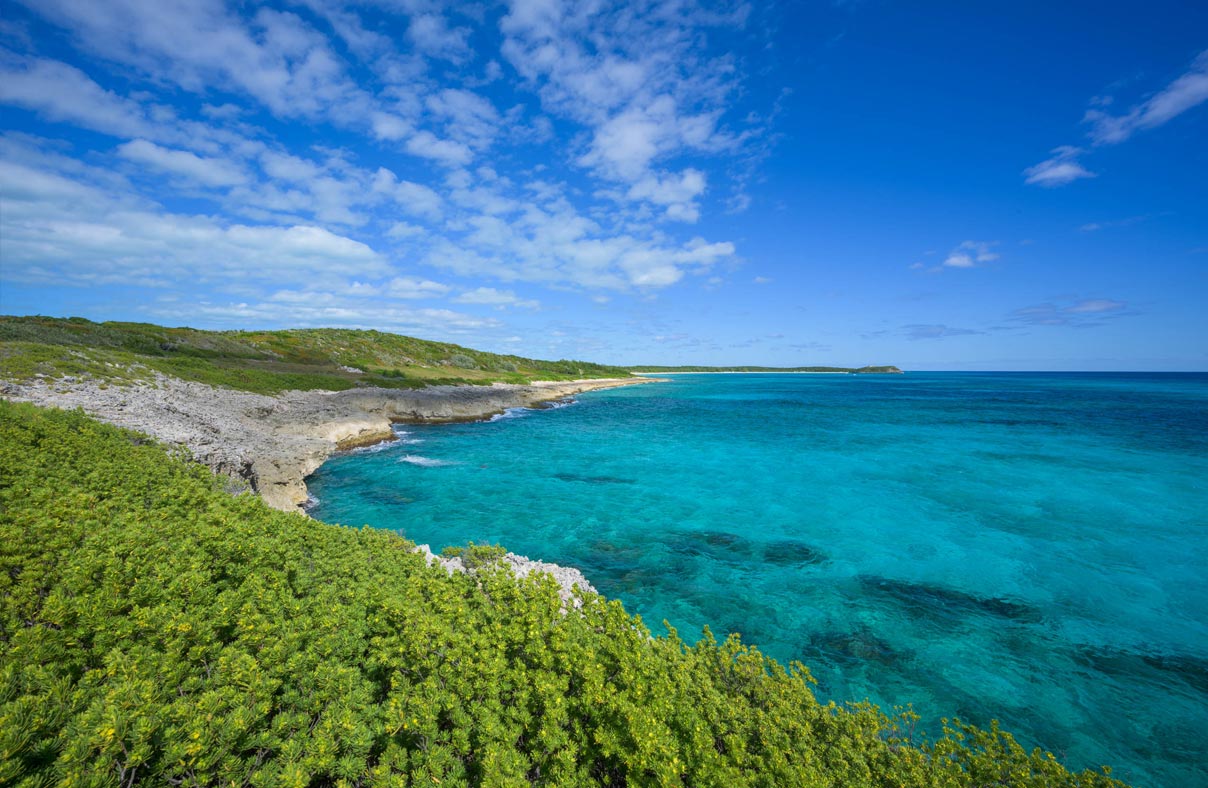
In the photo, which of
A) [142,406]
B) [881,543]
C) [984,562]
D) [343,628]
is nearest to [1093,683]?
[984,562]

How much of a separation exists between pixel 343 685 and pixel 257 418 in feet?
137

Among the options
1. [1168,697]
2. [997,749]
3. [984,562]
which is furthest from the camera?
[984,562]

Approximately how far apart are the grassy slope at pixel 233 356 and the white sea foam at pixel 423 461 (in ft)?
67.0

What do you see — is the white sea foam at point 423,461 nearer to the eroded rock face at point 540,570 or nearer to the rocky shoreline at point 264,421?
the rocky shoreline at point 264,421

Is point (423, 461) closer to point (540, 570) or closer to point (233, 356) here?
point (540, 570)

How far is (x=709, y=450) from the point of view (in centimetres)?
4903

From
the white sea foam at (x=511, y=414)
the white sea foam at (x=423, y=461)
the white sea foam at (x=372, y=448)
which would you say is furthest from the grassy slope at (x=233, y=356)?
the white sea foam at (x=423, y=461)

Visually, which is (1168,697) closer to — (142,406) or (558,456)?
(558,456)

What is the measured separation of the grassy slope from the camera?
35.1m

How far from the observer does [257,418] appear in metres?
38.9

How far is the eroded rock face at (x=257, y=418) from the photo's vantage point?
22.7 m

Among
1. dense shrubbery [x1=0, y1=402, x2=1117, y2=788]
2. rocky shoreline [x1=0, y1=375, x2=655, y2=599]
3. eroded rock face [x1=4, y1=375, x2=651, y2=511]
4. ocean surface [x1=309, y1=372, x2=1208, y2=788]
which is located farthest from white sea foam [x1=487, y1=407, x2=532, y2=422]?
dense shrubbery [x1=0, y1=402, x2=1117, y2=788]

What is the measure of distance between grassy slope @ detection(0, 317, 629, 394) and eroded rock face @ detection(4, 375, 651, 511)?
3.72 m

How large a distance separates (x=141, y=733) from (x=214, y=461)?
20.7m
